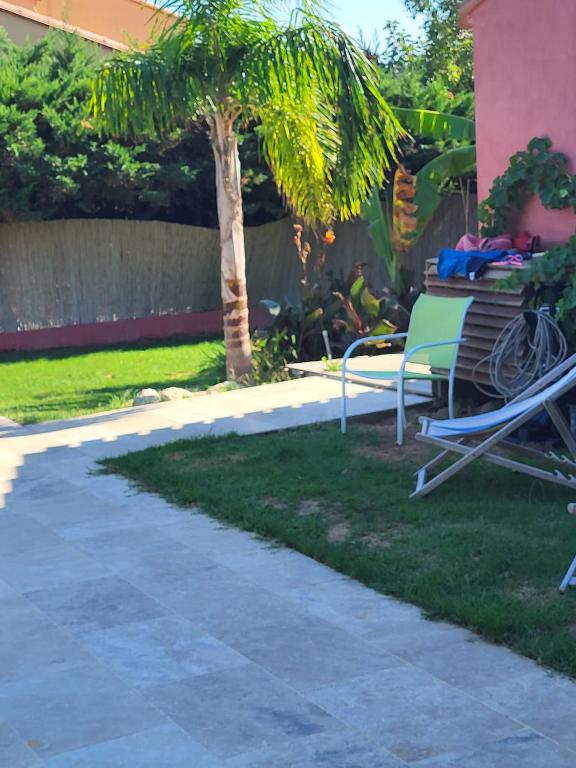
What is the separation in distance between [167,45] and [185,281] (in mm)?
7937

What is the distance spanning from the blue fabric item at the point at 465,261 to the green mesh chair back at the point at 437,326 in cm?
34

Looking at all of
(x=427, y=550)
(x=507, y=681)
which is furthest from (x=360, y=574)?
(x=507, y=681)

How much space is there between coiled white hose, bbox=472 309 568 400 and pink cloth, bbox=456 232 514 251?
122cm

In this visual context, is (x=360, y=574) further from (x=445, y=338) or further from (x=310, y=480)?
(x=445, y=338)

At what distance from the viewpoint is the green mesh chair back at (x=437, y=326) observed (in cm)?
894

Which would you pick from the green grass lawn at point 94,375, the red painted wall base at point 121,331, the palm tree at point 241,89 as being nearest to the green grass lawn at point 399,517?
the green grass lawn at point 94,375

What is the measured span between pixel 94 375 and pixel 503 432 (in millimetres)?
9282

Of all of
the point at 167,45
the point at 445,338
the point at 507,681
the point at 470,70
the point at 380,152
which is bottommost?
the point at 507,681

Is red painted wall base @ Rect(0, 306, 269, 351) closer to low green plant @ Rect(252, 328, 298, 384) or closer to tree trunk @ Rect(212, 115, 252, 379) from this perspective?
low green plant @ Rect(252, 328, 298, 384)

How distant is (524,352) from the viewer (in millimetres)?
8750

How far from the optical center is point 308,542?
6355 mm

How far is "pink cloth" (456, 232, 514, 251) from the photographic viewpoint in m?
9.86

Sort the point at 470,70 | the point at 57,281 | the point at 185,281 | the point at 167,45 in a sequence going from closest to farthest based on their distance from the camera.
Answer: the point at 167,45
the point at 57,281
the point at 185,281
the point at 470,70

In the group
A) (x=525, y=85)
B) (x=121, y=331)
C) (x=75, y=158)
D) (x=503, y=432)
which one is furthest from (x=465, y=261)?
(x=121, y=331)
